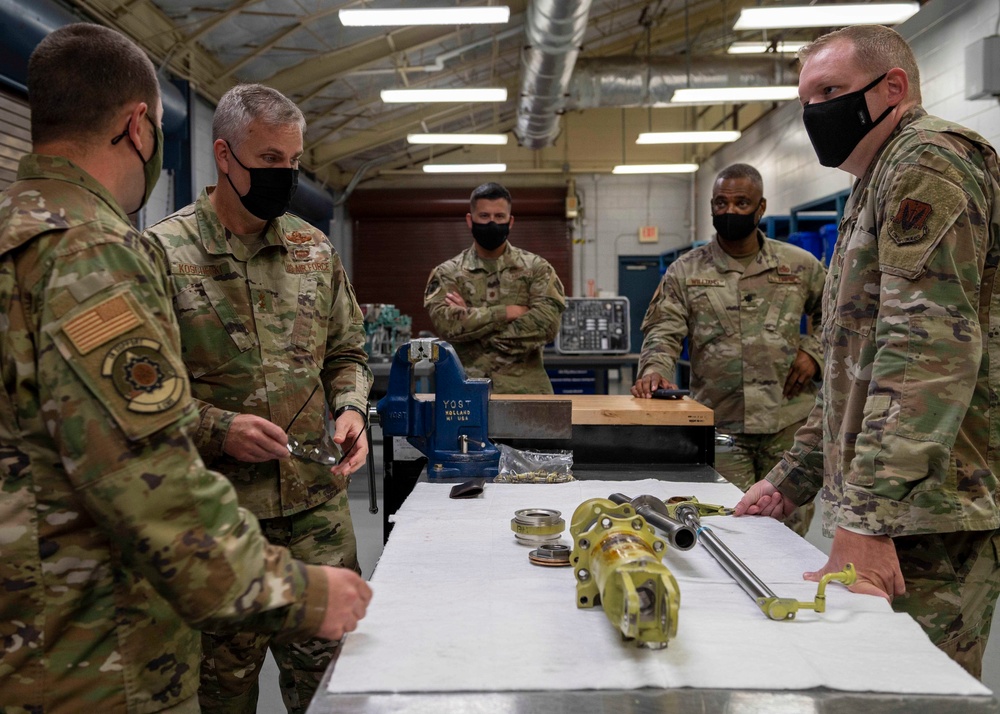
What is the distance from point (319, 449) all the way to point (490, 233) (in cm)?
206

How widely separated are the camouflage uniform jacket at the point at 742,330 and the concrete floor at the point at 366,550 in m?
1.04

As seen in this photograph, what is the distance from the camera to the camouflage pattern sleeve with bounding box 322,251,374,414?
2.03m

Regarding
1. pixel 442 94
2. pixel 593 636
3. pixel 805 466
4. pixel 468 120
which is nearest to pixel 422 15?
pixel 442 94

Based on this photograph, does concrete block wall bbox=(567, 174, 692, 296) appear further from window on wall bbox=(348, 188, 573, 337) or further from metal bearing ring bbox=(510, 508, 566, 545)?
metal bearing ring bbox=(510, 508, 566, 545)

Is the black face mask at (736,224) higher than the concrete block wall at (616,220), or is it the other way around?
the concrete block wall at (616,220)

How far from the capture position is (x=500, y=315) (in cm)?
362

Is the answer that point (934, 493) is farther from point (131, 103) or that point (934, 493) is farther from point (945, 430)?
point (131, 103)

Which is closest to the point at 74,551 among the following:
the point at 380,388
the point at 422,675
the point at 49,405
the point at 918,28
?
the point at 49,405

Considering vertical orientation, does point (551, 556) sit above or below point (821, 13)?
below

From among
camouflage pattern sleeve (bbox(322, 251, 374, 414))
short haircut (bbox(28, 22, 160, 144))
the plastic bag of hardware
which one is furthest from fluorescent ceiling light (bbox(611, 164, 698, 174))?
short haircut (bbox(28, 22, 160, 144))

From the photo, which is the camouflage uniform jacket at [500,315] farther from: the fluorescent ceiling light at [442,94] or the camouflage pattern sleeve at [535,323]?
the fluorescent ceiling light at [442,94]

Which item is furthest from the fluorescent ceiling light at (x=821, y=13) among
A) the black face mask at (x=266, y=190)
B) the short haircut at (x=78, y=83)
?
the short haircut at (x=78, y=83)

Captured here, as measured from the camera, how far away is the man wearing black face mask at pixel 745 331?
2.98 metres

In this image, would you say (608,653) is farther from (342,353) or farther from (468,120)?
(468,120)
